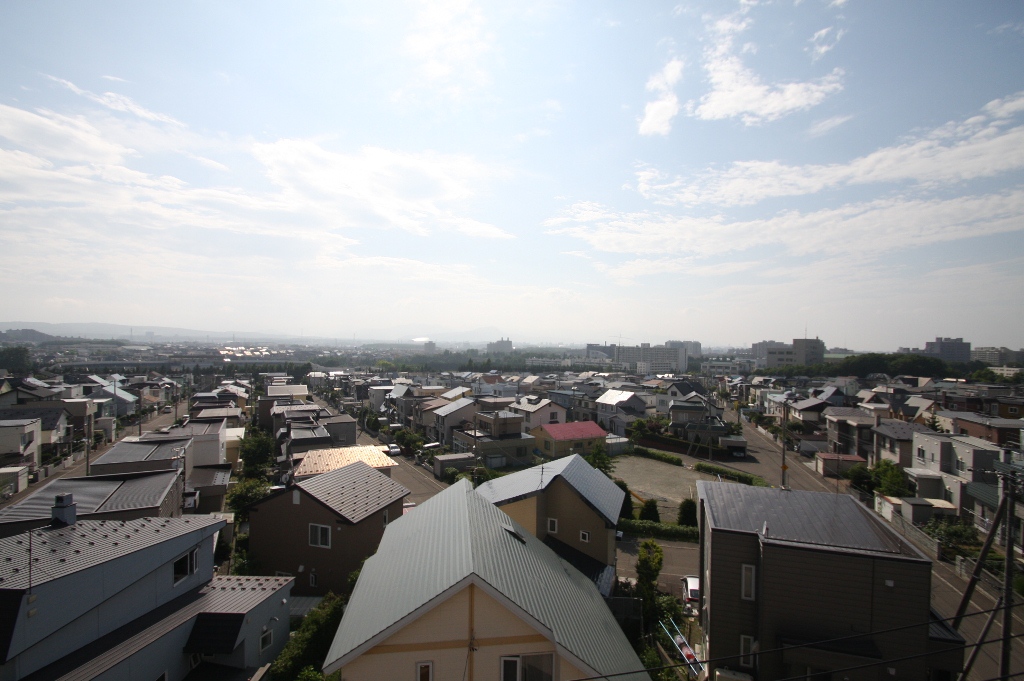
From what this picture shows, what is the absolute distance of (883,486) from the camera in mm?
17266

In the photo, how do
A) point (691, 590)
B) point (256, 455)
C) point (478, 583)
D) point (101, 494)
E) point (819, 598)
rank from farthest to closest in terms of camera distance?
point (256, 455) → point (101, 494) → point (691, 590) → point (819, 598) → point (478, 583)

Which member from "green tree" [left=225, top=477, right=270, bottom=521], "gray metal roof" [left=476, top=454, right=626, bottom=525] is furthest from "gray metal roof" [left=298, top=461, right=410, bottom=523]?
"green tree" [left=225, top=477, right=270, bottom=521]

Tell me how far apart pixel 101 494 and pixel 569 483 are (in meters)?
9.51

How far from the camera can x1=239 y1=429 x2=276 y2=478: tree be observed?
1795 cm

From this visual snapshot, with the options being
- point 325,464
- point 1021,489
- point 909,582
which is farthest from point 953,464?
point 325,464

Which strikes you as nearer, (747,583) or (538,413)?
(747,583)

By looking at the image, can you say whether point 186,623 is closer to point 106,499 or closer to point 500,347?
point 106,499

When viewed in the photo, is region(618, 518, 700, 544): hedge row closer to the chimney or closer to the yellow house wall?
the yellow house wall

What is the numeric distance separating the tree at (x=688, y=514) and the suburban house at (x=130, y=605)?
10545 millimetres

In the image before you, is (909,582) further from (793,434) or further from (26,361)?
(26,361)

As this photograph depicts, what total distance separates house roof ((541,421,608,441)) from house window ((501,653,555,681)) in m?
19.1

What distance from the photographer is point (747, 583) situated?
6.70 meters

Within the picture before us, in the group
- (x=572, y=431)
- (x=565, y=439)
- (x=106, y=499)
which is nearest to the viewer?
(x=106, y=499)

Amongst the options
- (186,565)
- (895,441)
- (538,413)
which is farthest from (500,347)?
(186,565)
